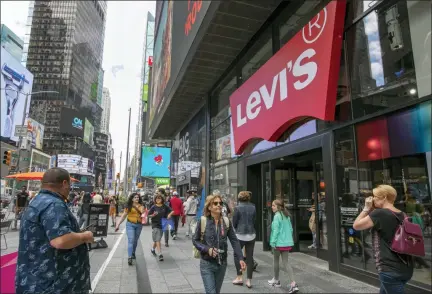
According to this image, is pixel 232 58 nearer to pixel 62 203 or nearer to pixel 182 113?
pixel 182 113

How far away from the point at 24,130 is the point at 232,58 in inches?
644

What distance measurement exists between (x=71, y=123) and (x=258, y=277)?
99.8 m

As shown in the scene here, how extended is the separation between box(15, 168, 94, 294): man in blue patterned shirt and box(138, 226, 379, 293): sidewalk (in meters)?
3.83

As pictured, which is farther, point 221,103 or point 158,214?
point 221,103

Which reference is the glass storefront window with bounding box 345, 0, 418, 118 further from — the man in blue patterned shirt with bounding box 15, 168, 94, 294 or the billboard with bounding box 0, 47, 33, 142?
the billboard with bounding box 0, 47, 33, 142

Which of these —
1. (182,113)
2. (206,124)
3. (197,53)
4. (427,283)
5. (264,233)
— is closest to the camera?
(427,283)

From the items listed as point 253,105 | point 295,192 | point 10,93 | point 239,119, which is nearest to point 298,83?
point 253,105

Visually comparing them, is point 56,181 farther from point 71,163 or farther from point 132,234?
A: point 71,163

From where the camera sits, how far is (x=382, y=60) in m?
6.84

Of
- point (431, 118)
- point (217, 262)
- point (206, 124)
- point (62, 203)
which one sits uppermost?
point (206, 124)

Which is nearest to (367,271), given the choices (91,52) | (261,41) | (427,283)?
(427,283)

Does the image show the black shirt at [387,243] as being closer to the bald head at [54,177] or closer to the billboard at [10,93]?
the bald head at [54,177]

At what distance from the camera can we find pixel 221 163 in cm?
Answer: 1620

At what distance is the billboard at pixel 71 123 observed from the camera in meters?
92.7
